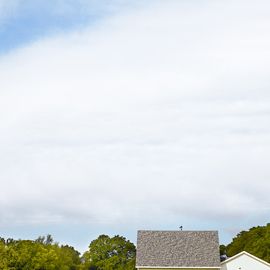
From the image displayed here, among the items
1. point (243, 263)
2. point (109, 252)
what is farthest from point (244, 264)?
point (109, 252)

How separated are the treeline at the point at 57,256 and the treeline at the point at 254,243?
14382mm

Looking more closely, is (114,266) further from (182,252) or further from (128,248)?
(182,252)

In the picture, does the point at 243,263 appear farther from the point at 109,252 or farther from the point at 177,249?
the point at 109,252

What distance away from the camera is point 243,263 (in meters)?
57.9

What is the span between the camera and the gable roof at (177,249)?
57875 mm

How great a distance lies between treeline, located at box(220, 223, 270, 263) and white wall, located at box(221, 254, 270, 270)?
11753 millimetres

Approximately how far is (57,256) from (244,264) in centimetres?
2822

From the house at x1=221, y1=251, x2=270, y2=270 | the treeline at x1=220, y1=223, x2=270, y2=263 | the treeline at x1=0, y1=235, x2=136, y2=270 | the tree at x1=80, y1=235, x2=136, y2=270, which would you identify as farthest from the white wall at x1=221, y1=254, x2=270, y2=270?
the tree at x1=80, y1=235, x2=136, y2=270

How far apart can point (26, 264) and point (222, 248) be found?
40147mm

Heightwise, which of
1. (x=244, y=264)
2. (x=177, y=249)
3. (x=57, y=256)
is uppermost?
(x=57, y=256)

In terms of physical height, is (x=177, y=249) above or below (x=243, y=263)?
above

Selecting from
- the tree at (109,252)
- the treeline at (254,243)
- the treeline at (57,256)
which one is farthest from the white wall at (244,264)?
the tree at (109,252)

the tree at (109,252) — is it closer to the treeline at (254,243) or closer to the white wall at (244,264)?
the treeline at (254,243)

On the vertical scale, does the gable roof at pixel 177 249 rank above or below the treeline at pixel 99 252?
below
